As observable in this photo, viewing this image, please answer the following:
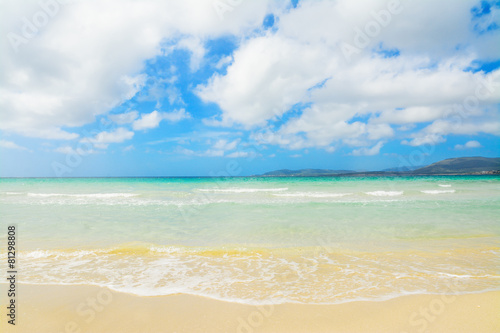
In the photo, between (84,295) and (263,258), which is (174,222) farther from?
(84,295)

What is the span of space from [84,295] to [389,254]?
22.4 feet

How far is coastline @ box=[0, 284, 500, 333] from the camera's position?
11.4 ft

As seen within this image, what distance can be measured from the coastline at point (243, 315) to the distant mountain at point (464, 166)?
109 m

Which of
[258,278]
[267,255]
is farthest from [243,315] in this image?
[267,255]

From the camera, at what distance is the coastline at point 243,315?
11.4ft

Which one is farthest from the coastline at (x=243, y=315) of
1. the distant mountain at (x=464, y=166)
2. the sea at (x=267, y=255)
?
the distant mountain at (x=464, y=166)

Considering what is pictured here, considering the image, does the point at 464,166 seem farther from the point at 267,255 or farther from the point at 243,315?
the point at 243,315

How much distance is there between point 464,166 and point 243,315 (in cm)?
12667

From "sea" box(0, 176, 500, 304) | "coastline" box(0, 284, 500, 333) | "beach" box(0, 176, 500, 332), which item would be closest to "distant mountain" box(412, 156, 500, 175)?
"sea" box(0, 176, 500, 304)

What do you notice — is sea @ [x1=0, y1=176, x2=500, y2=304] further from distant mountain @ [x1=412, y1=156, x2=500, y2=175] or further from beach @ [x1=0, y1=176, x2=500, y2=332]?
distant mountain @ [x1=412, y1=156, x2=500, y2=175]

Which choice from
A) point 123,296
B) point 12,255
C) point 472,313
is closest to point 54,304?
point 123,296

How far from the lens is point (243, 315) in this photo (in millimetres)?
3811

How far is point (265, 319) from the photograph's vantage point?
3.70 m

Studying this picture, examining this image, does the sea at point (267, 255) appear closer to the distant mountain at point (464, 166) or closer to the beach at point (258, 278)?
the beach at point (258, 278)
